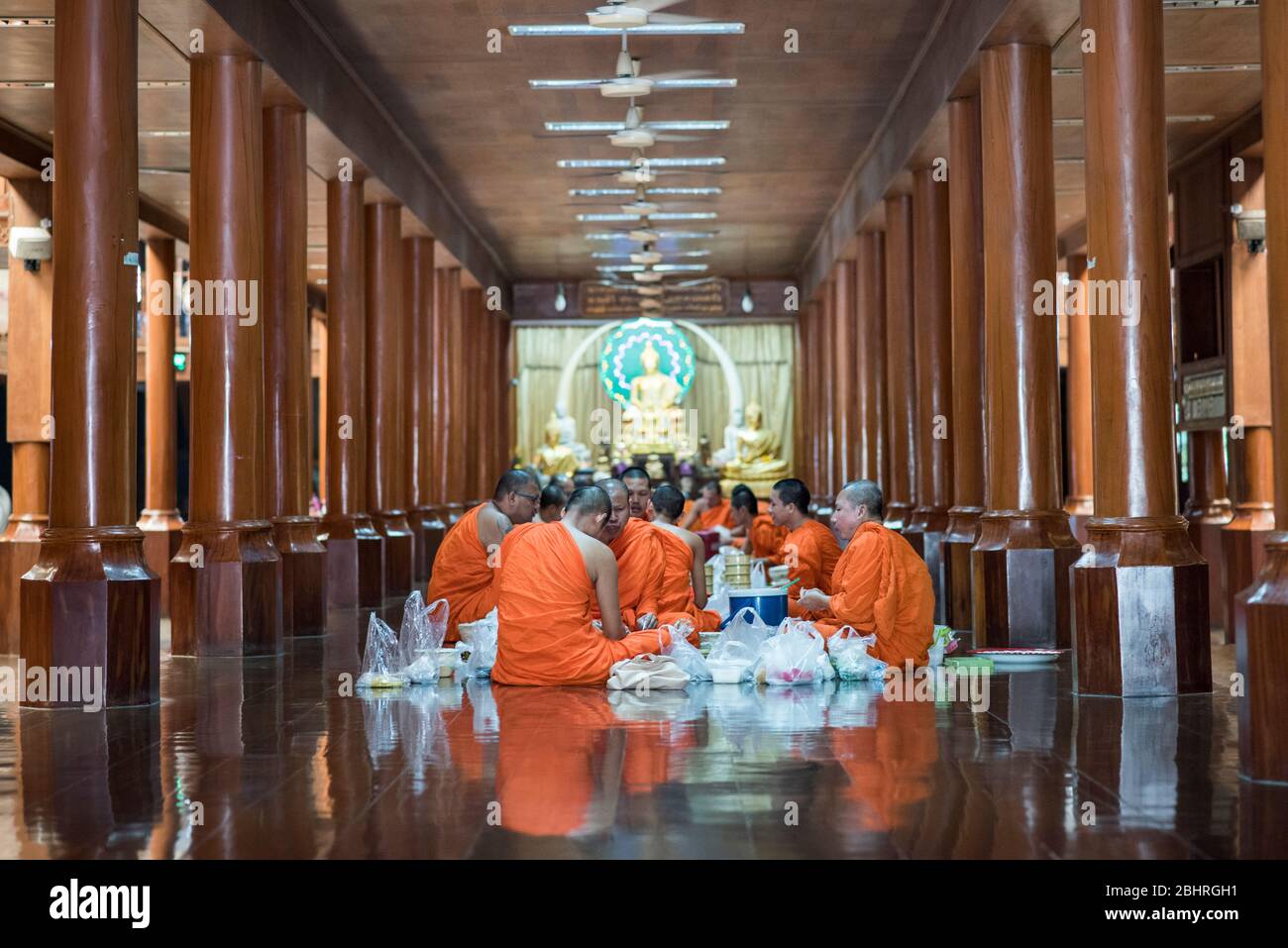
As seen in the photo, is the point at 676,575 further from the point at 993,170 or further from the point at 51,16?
the point at 51,16

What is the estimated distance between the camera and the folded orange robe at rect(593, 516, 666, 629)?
7039 mm

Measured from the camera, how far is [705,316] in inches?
823

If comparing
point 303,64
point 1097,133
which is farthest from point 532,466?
point 1097,133

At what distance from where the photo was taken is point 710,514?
12695 millimetres

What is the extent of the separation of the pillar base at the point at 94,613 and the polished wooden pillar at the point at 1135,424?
3776mm

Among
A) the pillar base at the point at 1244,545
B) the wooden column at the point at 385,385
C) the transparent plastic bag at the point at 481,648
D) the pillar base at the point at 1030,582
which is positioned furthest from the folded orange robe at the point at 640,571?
the wooden column at the point at 385,385

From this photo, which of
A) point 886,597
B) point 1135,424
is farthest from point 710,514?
point 1135,424

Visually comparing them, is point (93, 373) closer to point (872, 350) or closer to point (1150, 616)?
point (1150, 616)

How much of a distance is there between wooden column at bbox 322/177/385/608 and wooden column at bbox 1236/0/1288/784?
7604mm

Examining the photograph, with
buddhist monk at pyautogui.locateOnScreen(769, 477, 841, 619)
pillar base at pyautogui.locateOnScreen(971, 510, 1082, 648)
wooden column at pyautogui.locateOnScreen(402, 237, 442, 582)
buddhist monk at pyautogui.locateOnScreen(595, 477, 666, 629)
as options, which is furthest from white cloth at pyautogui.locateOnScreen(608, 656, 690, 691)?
wooden column at pyautogui.locateOnScreen(402, 237, 442, 582)

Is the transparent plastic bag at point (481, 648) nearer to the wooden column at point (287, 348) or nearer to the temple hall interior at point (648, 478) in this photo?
the temple hall interior at point (648, 478)

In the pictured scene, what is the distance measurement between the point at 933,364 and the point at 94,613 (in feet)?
21.3

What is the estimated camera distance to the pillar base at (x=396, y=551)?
12353 millimetres

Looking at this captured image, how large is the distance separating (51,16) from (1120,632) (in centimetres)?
630
